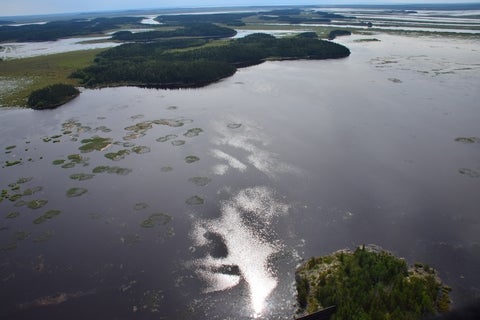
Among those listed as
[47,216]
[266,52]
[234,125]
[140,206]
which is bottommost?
[47,216]

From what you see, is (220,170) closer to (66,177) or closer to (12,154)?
(66,177)

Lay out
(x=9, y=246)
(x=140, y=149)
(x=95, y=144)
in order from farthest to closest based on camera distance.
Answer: (x=95, y=144) → (x=140, y=149) → (x=9, y=246)

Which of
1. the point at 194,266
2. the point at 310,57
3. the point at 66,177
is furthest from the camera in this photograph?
the point at 310,57

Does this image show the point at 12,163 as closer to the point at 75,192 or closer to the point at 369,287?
the point at 75,192

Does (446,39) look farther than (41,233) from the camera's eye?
Yes

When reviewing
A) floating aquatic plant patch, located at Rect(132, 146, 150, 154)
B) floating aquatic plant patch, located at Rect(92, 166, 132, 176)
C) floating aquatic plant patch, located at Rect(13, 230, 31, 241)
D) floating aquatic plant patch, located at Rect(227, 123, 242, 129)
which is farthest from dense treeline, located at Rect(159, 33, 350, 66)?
floating aquatic plant patch, located at Rect(13, 230, 31, 241)

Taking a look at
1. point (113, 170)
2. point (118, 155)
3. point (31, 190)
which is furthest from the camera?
point (118, 155)

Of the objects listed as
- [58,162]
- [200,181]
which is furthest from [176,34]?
[200,181]

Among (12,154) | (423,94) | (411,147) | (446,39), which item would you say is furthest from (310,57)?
(12,154)
